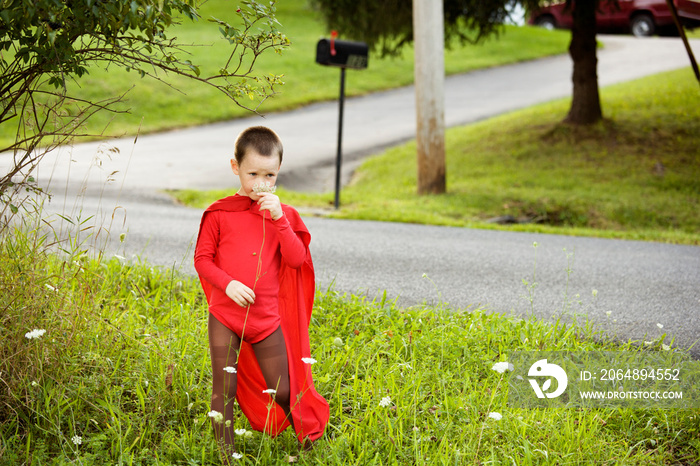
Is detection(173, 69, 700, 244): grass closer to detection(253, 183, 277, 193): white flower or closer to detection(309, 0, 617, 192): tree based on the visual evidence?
detection(309, 0, 617, 192): tree

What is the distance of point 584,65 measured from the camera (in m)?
13.1

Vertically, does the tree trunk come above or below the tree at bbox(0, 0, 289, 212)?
above

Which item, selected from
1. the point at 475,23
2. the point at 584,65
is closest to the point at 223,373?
the point at 475,23

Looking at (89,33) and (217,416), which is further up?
(89,33)

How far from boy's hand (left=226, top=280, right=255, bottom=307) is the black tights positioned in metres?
0.22

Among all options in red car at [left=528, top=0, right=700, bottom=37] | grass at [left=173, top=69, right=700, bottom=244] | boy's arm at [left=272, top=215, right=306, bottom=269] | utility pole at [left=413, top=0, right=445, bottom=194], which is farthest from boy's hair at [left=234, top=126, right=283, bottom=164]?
red car at [left=528, top=0, right=700, bottom=37]

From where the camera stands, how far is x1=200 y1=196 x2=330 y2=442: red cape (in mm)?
2756

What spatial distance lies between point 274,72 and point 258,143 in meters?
20.8

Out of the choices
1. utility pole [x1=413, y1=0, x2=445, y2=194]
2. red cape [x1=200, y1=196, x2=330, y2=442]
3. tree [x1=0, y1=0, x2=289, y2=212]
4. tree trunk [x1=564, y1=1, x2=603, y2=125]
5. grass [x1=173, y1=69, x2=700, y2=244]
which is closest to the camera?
tree [x1=0, y1=0, x2=289, y2=212]

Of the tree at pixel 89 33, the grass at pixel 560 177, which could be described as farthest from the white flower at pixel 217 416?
the grass at pixel 560 177

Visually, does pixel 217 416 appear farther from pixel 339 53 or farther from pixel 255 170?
pixel 339 53

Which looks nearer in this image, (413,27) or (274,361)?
(274,361)

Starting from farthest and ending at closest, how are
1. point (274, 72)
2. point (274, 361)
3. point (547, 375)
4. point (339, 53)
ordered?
point (274, 72) < point (339, 53) < point (547, 375) < point (274, 361)

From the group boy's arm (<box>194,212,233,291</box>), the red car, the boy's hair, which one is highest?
the red car
